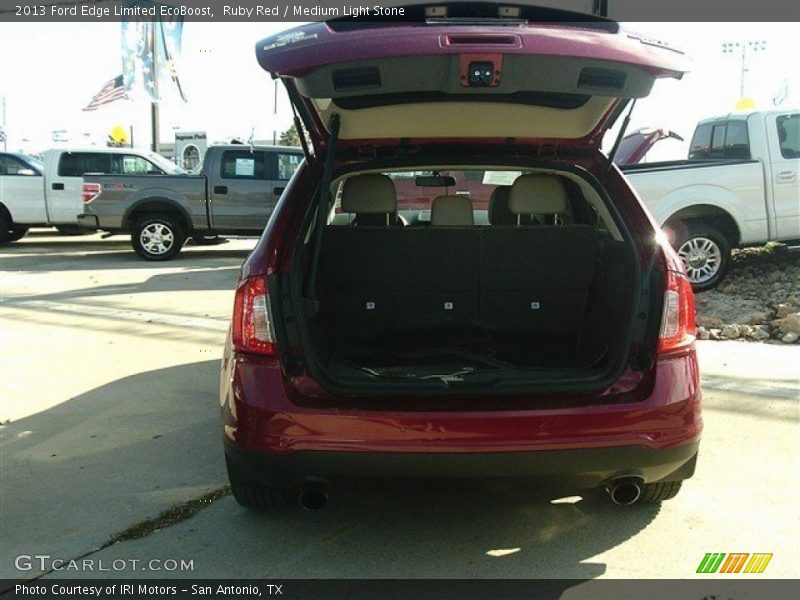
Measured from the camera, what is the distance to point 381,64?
244 cm

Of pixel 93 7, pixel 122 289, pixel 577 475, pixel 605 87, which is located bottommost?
pixel 122 289

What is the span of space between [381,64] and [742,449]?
2.98m

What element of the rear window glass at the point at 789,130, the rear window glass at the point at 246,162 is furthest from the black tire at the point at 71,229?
the rear window glass at the point at 789,130

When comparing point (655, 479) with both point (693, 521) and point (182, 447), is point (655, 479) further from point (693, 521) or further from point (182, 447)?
point (182, 447)

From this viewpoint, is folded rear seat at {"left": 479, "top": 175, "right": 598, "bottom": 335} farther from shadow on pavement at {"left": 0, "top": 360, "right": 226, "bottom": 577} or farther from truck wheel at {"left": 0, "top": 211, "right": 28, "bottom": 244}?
truck wheel at {"left": 0, "top": 211, "right": 28, "bottom": 244}

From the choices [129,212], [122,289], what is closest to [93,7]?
[129,212]

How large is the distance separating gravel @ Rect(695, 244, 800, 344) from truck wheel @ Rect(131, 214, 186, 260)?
8846mm

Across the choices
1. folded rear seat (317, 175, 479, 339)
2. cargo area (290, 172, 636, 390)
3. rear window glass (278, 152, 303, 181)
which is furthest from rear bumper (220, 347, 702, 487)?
rear window glass (278, 152, 303, 181)

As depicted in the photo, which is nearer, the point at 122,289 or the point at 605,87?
the point at 605,87

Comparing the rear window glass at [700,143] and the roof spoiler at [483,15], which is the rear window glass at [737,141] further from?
the roof spoiler at [483,15]

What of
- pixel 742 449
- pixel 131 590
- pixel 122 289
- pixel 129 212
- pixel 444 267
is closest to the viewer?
pixel 131 590

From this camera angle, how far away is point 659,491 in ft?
10.5

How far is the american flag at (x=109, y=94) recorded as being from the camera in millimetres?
21297

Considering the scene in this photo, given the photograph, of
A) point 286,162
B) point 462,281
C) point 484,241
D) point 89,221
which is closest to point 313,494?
point 462,281
